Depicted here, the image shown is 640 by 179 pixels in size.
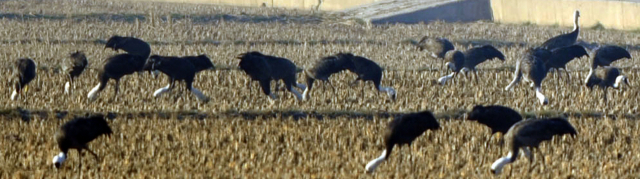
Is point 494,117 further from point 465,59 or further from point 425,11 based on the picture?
point 425,11

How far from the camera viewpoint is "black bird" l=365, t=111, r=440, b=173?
12.4m

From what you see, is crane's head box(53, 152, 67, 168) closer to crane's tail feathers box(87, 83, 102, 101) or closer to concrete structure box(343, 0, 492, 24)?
crane's tail feathers box(87, 83, 102, 101)

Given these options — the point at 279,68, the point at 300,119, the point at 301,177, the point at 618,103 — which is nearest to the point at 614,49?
the point at 618,103

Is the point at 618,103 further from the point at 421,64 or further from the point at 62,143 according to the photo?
the point at 62,143

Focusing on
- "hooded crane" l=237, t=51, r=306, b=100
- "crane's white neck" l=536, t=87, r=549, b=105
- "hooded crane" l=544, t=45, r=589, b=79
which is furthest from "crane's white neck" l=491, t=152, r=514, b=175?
"hooded crane" l=544, t=45, r=589, b=79

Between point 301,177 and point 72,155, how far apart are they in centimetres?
254

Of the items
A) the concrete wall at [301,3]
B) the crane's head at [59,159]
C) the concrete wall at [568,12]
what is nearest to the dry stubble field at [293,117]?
the crane's head at [59,159]

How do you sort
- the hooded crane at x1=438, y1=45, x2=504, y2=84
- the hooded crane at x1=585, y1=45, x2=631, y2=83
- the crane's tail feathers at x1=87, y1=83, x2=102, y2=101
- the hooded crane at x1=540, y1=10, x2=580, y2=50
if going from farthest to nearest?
the hooded crane at x1=540, y1=10, x2=580, y2=50
the hooded crane at x1=585, y1=45, x2=631, y2=83
the hooded crane at x1=438, y1=45, x2=504, y2=84
the crane's tail feathers at x1=87, y1=83, x2=102, y2=101

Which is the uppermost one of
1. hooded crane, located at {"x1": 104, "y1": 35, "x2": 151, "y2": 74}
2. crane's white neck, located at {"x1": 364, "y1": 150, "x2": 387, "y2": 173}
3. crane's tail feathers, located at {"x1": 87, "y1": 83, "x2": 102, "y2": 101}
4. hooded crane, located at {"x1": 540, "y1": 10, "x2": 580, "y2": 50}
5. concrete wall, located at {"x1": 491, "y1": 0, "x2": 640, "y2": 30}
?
crane's white neck, located at {"x1": 364, "y1": 150, "x2": 387, "y2": 173}

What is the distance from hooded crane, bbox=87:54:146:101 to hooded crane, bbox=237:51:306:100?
1.39 meters

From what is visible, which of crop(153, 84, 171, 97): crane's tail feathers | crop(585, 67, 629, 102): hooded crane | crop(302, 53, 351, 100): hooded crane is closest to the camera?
crop(153, 84, 171, 97): crane's tail feathers

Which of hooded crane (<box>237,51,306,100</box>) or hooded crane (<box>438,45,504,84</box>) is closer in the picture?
hooded crane (<box>237,51,306,100</box>)

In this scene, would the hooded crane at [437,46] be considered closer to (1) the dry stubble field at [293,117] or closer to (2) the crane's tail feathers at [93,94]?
(1) the dry stubble field at [293,117]

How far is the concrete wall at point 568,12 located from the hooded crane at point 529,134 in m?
20.4
